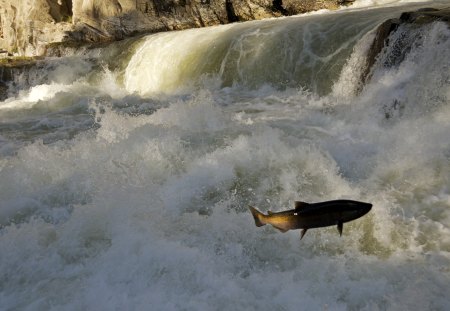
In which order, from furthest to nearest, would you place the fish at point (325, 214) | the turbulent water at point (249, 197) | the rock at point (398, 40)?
the rock at point (398, 40) < the turbulent water at point (249, 197) < the fish at point (325, 214)

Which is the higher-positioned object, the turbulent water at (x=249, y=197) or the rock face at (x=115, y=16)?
the rock face at (x=115, y=16)

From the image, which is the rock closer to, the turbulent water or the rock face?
the turbulent water

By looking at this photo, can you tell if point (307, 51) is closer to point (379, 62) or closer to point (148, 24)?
point (379, 62)

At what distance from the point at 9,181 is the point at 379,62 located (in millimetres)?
5378

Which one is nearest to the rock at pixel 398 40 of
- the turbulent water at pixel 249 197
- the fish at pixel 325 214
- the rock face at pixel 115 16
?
the turbulent water at pixel 249 197

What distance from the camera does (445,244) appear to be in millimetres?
3465

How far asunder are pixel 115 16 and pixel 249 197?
15.2m

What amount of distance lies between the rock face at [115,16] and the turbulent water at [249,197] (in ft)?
27.0

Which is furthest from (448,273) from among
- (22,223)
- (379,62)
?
(379,62)

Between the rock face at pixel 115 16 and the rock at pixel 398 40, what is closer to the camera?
the rock at pixel 398 40

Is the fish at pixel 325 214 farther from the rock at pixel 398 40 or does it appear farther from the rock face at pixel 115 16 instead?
the rock face at pixel 115 16

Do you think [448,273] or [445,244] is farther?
[445,244]

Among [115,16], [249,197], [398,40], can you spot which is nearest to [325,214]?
[249,197]

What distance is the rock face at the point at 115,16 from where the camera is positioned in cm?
1616
